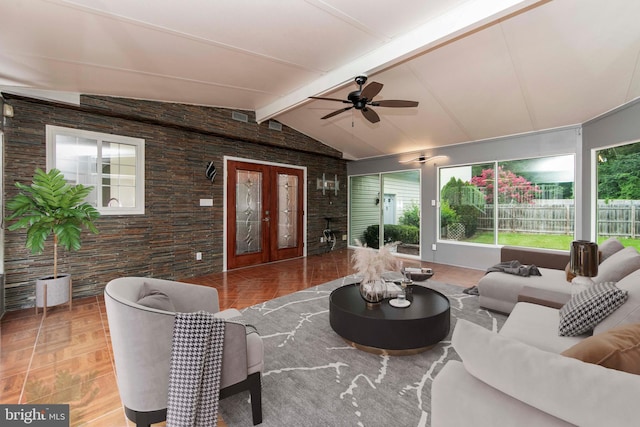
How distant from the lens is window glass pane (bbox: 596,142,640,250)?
3.71m

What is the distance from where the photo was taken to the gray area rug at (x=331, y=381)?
172cm

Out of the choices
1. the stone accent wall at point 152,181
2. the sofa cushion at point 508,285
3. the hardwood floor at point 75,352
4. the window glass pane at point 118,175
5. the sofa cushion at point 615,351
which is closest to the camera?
the sofa cushion at point 615,351

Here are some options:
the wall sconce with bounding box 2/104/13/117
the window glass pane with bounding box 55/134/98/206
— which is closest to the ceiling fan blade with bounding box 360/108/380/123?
the window glass pane with bounding box 55/134/98/206

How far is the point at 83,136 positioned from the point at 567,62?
20.4ft

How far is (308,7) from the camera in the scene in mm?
2463

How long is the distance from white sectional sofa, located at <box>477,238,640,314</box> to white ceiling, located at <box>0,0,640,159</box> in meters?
2.11

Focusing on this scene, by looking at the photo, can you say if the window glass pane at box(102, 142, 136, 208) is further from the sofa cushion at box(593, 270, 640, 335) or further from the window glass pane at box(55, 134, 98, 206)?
the sofa cushion at box(593, 270, 640, 335)

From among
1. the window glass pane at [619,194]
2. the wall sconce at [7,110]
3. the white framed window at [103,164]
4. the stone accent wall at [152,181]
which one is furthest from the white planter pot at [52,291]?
the window glass pane at [619,194]

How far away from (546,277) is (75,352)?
15.5ft

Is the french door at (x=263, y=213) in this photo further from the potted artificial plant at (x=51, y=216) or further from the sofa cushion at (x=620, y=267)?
the sofa cushion at (x=620, y=267)

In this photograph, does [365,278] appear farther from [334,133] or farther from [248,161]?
[334,133]

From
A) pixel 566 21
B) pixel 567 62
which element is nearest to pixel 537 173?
pixel 567 62

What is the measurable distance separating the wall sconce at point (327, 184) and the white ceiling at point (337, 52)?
9.16ft

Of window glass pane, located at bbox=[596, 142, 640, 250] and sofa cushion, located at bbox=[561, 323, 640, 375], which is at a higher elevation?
window glass pane, located at bbox=[596, 142, 640, 250]
